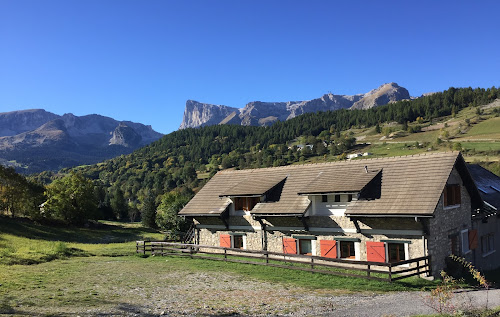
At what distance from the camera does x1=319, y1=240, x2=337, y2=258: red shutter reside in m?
22.0

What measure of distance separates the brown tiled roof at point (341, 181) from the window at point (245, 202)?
4.14 meters

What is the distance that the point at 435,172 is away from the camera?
20.2m

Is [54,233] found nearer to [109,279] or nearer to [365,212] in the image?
[109,279]

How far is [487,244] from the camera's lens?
80.1 feet

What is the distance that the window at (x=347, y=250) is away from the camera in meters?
21.5

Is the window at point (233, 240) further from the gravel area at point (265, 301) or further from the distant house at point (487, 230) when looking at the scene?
the distant house at point (487, 230)

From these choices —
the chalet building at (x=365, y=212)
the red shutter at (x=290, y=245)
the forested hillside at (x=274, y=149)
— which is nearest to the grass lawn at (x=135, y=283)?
the chalet building at (x=365, y=212)

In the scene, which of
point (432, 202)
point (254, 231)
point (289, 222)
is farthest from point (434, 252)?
point (254, 231)

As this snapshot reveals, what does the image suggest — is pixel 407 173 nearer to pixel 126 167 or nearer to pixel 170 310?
pixel 170 310

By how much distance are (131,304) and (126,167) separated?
188104 mm

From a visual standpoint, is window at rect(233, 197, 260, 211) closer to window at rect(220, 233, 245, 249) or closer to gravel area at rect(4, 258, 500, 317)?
window at rect(220, 233, 245, 249)

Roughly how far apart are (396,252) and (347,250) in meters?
2.82

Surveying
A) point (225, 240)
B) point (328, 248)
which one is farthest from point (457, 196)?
point (225, 240)

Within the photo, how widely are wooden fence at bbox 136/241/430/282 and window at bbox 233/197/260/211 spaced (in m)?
3.19
